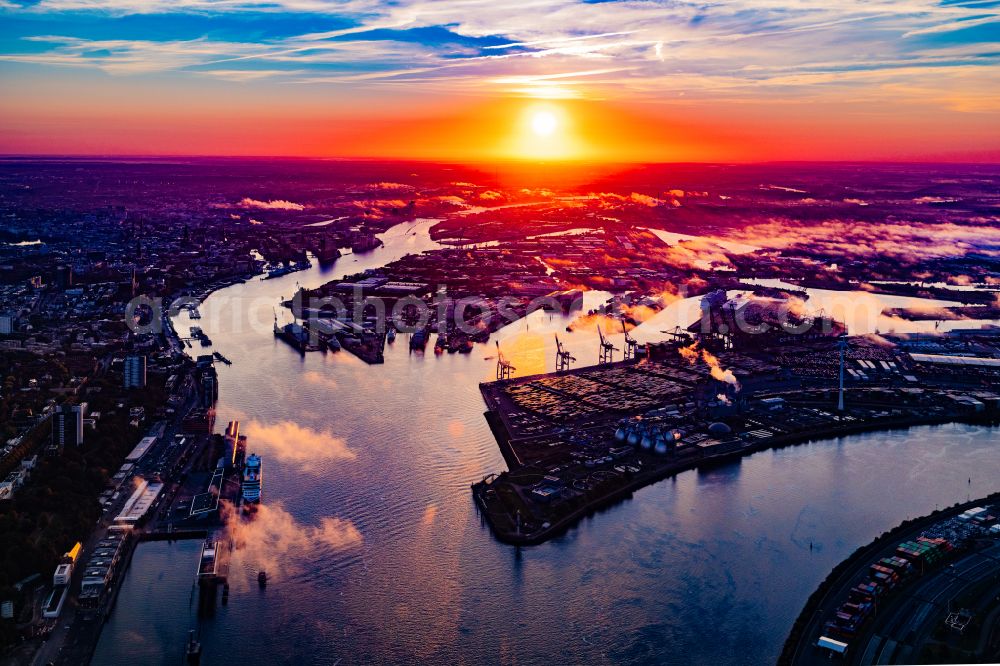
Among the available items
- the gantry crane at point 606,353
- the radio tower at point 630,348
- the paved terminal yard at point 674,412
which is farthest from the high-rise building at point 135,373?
the radio tower at point 630,348

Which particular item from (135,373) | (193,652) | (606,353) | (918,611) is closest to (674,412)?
(606,353)

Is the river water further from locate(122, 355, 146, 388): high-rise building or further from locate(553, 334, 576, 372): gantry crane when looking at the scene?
locate(553, 334, 576, 372): gantry crane

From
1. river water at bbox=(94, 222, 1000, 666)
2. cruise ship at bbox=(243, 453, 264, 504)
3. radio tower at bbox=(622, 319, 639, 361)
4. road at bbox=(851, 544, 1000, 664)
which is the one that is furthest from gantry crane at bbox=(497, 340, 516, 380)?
road at bbox=(851, 544, 1000, 664)

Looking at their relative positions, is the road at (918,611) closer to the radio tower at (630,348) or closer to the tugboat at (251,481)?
the tugboat at (251,481)

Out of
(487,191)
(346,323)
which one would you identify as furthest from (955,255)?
(487,191)

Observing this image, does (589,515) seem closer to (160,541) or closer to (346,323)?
(160,541)

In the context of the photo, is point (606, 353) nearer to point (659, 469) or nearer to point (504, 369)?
point (504, 369)

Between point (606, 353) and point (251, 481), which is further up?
point (606, 353)
